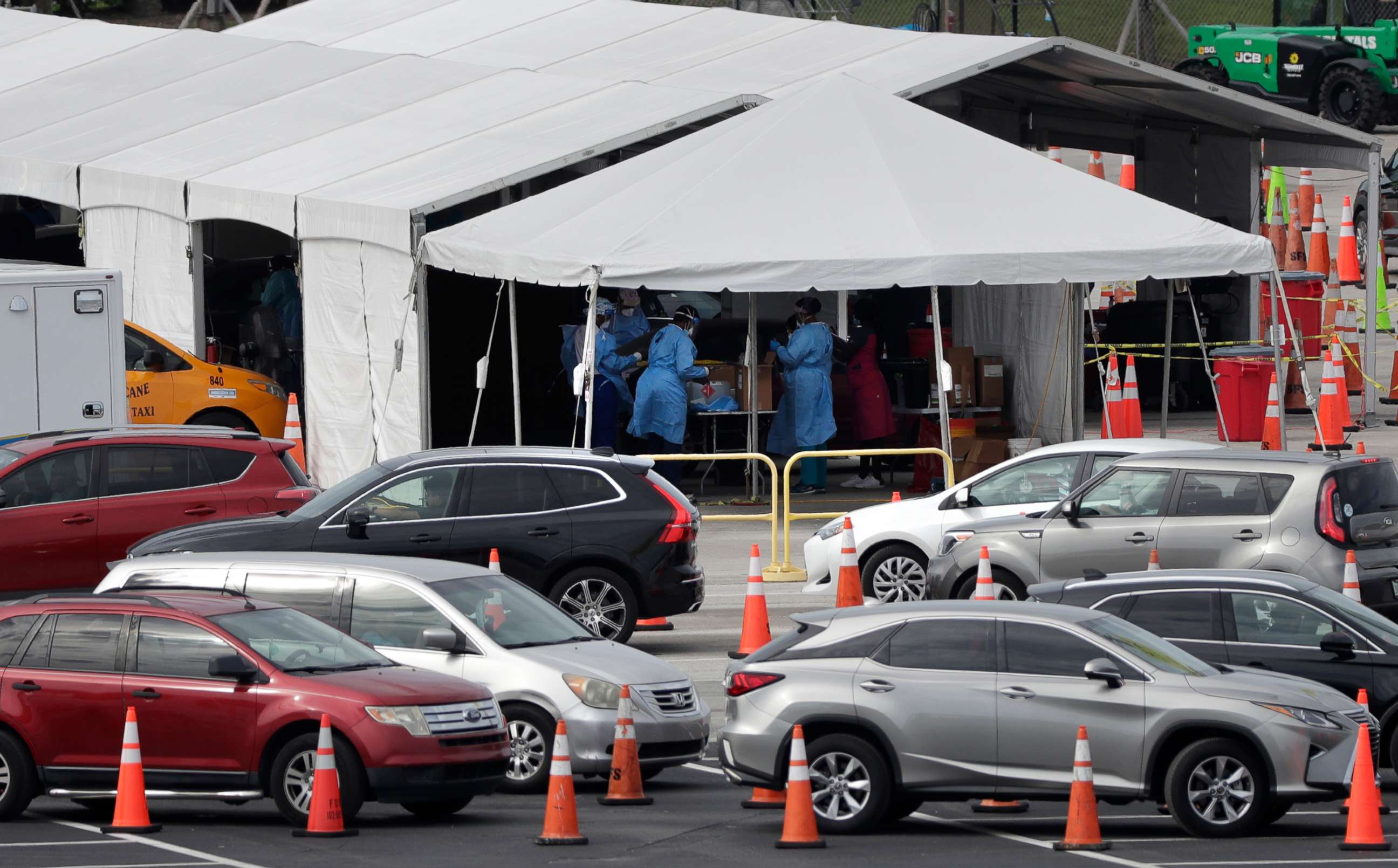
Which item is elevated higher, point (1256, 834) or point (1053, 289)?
point (1053, 289)

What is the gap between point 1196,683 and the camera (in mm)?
11438

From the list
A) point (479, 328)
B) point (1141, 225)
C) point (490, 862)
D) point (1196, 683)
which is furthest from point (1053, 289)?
point (490, 862)

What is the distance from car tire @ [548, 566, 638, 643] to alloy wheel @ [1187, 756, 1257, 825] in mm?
5870

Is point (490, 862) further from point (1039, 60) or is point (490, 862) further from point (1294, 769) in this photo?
point (1039, 60)

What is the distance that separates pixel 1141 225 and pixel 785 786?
12.1 metres

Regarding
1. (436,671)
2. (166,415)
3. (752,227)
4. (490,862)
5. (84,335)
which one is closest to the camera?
(490,862)

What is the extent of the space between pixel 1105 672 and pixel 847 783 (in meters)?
1.47

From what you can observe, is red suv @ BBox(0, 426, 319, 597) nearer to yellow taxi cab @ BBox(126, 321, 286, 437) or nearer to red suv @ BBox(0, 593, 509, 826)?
red suv @ BBox(0, 593, 509, 826)

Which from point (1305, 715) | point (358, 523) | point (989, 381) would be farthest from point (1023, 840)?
point (989, 381)

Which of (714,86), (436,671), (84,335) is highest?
(714,86)

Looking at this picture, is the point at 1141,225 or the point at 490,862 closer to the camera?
the point at 490,862

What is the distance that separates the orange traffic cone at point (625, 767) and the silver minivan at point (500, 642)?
252mm

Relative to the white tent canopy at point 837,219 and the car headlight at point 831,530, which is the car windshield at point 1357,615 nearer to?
the car headlight at point 831,530

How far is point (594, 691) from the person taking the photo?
41.1ft
